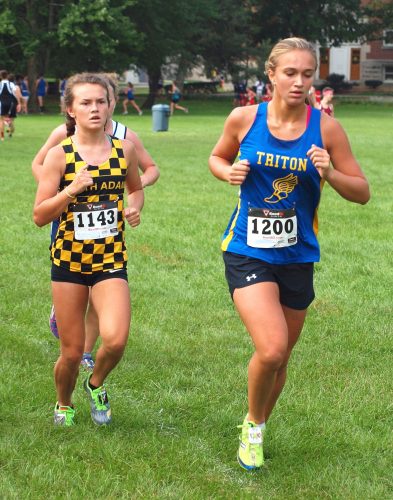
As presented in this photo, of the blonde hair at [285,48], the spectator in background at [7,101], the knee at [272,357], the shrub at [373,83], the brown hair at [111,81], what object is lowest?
the shrub at [373,83]

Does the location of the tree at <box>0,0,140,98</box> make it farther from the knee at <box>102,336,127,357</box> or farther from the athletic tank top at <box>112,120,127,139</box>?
the knee at <box>102,336,127,357</box>

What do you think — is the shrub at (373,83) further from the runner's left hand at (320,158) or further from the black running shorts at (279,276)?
the runner's left hand at (320,158)

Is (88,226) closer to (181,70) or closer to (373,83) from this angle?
(181,70)

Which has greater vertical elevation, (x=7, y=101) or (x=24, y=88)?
(x=7, y=101)

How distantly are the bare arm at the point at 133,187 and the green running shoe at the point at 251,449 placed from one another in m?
1.26

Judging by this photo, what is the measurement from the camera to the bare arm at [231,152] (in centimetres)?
462

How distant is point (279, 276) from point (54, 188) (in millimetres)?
1258

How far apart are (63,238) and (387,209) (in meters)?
9.59

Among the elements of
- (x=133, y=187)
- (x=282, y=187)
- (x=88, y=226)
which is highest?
(x=282, y=187)

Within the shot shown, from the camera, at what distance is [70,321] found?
16.8ft

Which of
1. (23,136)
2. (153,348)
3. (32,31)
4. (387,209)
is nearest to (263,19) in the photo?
(32,31)

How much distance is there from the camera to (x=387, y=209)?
14.0 metres

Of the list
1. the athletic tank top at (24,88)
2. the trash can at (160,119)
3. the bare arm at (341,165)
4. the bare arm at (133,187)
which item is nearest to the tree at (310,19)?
the athletic tank top at (24,88)

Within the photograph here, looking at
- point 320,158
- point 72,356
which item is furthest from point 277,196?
point 72,356
